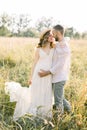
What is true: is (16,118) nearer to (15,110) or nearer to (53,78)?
(15,110)

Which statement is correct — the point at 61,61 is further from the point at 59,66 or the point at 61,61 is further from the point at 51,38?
the point at 51,38

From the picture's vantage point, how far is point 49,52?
587 cm

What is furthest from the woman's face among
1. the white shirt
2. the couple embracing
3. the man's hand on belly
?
the man's hand on belly

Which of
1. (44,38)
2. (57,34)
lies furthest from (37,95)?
(57,34)

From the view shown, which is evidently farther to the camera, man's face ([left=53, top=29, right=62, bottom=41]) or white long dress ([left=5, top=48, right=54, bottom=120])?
white long dress ([left=5, top=48, right=54, bottom=120])

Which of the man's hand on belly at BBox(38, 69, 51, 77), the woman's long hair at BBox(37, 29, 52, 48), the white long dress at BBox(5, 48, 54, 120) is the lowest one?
the white long dress at BBox(5, 48, 54, 120)

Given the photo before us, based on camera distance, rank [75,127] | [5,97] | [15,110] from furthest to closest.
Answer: [5,97], [15,110], [75,127]

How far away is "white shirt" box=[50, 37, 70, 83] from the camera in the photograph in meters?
5.69

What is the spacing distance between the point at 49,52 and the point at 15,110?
1.14 meters

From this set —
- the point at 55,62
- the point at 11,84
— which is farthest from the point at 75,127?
the point at 11,84

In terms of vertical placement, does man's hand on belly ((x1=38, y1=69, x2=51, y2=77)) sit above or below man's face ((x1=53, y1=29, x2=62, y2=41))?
below

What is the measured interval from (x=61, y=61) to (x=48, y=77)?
0.39 m

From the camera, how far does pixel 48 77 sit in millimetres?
5941

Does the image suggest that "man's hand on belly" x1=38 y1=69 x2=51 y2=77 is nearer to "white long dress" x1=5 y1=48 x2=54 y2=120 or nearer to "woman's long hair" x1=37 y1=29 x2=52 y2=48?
"white long dress" x1=5 y1=48 x2=54 y2=120
